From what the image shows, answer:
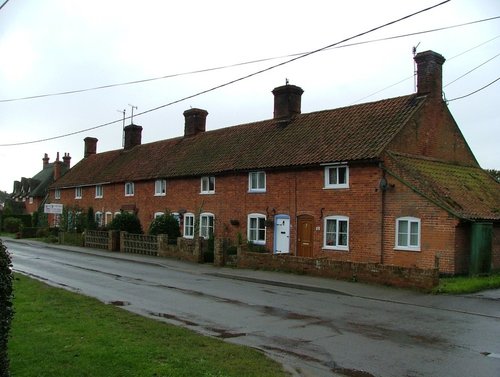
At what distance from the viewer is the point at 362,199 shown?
66.8 feet

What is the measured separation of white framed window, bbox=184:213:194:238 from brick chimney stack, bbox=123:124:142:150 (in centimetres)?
1619

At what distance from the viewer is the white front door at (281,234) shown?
2338cm

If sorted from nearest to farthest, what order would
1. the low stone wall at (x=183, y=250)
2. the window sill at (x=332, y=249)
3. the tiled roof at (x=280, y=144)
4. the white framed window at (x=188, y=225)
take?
the window sill at (x=332, y=249) → the tiled roof at (x=280, y=144) → the low stone wall at (x=183, y=250) → the white framed window at (x=188, y=225)

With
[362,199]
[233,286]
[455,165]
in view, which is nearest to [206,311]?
[233,286]

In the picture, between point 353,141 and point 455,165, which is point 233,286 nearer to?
point 353,141

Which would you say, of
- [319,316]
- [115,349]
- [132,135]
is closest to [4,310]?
[115,349]

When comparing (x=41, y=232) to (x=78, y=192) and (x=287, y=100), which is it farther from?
(x=287, y=100)

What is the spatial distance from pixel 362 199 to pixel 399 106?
211 inches

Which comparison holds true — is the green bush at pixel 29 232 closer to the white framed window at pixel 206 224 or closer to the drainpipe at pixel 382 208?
the white framed window at pixel 206 224

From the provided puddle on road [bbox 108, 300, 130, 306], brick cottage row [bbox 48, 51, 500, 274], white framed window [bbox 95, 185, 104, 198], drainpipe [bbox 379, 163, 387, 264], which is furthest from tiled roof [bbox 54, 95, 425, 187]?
puddle on road [bbox 108, 300, 130, 306]

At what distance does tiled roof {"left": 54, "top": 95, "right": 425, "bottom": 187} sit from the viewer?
21766 millimetres

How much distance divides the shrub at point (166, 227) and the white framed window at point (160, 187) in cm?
394

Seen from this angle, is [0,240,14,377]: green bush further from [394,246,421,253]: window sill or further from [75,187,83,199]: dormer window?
[75,187,83,199]: dormer window

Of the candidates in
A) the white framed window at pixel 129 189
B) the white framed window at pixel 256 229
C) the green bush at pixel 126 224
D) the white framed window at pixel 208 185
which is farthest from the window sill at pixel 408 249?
the white framed window at pixel 129 189
